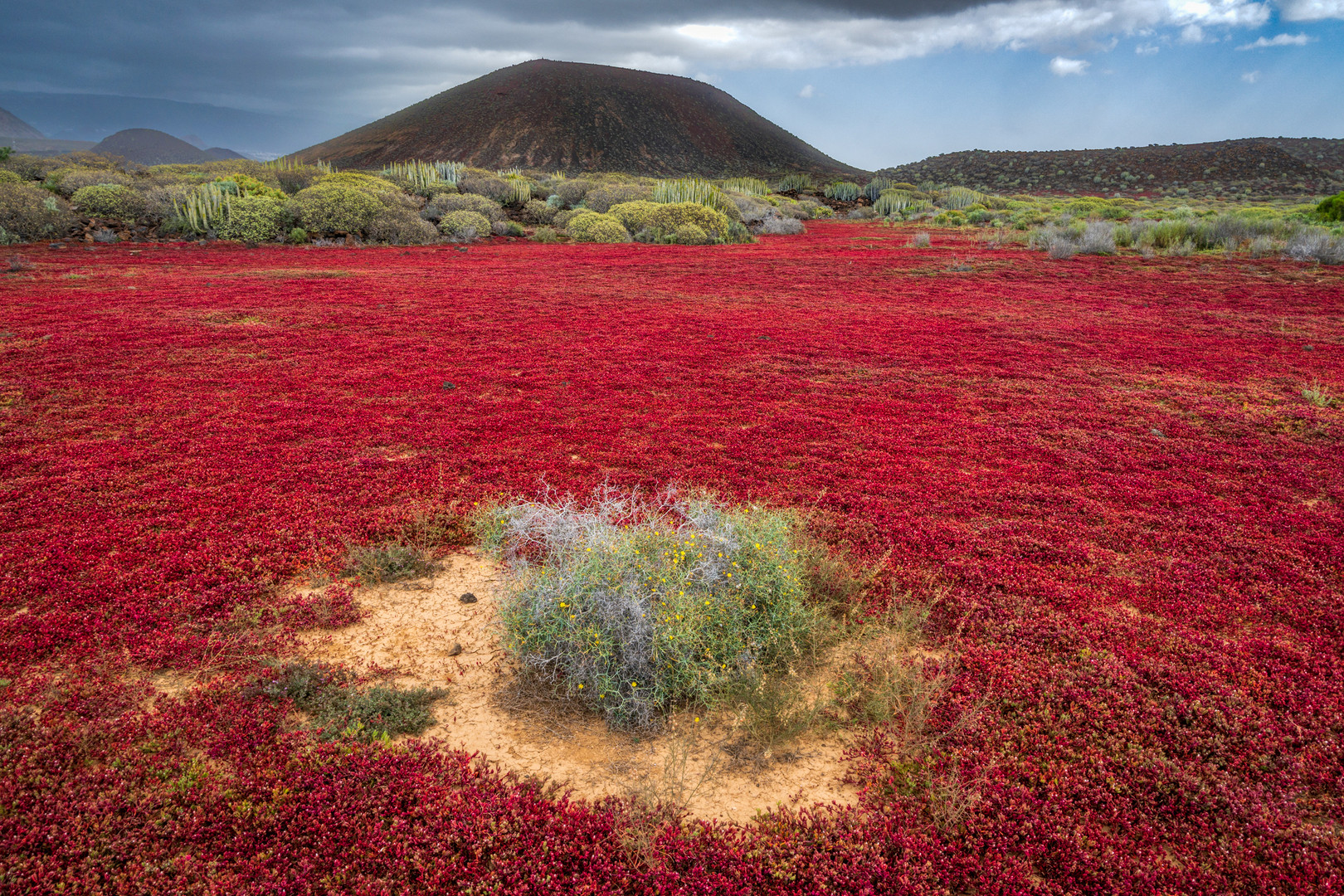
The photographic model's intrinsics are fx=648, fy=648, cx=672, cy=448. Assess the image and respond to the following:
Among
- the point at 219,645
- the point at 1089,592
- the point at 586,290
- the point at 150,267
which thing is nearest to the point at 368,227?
the point at 150,267

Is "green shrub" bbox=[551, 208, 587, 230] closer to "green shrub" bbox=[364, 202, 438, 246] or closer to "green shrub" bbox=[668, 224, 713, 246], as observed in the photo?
"green shrub" bbox=[668, 224, 713, 246]

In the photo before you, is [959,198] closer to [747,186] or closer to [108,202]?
[747,186]

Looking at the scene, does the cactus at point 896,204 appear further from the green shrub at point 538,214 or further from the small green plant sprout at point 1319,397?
the small green plant sprout at point 1319,397

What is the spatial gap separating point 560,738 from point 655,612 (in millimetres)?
914

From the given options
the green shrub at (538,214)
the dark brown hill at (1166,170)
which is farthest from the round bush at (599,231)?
the dark brown hill at (1166,170)

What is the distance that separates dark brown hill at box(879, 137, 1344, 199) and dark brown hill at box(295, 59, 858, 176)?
3688 cm

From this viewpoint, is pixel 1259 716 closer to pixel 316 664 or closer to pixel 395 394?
pixel 316 664

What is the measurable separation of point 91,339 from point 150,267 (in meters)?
12.9

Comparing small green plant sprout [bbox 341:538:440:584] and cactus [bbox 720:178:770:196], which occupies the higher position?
cactus [bbox 720:178:770:196]

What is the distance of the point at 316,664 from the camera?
4.23 m

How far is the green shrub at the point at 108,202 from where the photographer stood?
31.4 meters

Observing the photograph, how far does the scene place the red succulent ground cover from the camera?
3.06 metres

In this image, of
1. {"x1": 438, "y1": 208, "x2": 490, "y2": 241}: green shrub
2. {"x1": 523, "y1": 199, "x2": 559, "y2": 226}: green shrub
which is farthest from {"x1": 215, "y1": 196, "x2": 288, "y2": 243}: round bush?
{"x1": 523, "y1": 199, "x2": 559, "y2": 226}: green shrub

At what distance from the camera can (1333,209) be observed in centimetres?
3319
